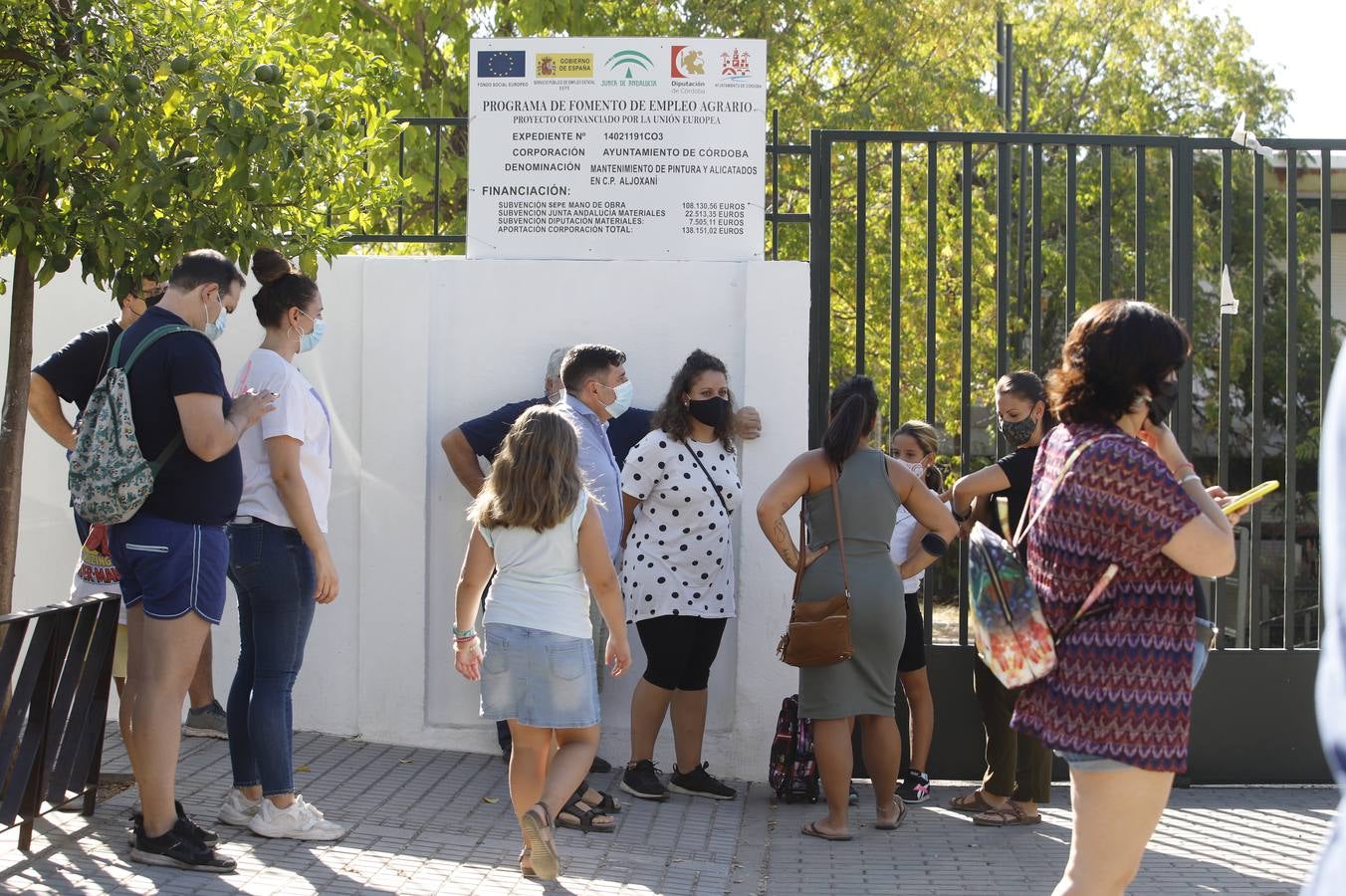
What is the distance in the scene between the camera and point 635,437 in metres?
6.33

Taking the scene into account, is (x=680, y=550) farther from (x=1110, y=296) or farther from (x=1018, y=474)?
(x=1110, y=296)

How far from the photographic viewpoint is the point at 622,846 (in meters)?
5.27

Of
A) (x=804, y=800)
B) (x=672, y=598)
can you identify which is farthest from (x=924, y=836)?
(x=672, y=598)

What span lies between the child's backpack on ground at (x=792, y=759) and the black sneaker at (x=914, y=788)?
424 mm

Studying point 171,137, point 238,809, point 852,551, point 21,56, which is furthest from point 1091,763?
point 21,56

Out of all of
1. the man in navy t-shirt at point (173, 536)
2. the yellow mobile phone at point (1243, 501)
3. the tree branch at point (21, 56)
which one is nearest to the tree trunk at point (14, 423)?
the tree branch at point (21, 56)

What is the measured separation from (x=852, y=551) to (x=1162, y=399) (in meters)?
2.12

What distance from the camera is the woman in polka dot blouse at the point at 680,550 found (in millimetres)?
5840

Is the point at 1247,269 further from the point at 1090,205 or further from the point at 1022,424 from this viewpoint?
the point at 1022,424

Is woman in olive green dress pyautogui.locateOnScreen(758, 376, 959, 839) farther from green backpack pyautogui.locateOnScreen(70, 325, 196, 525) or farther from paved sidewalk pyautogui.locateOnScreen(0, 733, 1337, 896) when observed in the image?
green backpack pyautogui.locateOnScreen(70, 325, 196, 525)

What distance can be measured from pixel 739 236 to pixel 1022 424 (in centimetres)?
155

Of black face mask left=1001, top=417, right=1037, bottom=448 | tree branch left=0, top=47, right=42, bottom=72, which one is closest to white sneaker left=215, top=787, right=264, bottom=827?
tree branch left=0, top=47, right=42, bottom=72

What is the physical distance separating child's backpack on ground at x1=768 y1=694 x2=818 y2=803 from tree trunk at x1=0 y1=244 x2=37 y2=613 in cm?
302

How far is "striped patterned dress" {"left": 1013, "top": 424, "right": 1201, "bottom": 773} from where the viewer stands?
122 inches
